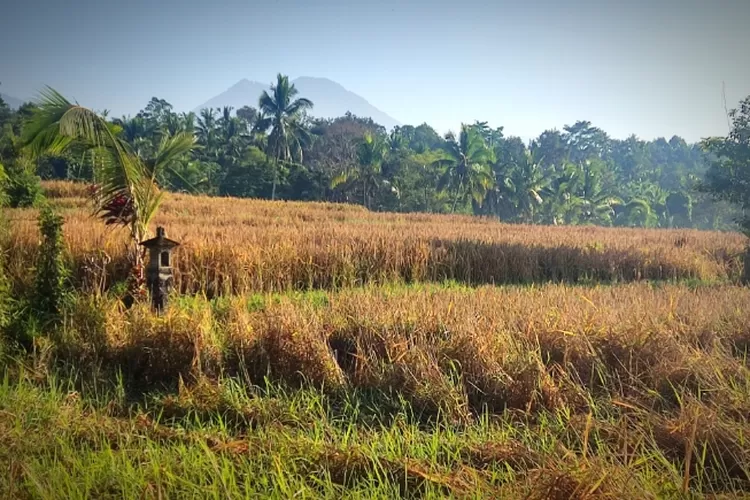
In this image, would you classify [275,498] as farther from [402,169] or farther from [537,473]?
[402,169]

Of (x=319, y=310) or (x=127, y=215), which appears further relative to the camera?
(x=127, y=215)

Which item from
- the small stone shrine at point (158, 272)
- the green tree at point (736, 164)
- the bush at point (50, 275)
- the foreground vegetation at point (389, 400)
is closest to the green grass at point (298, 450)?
the foreground vegetation at point (389, 400)

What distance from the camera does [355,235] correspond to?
10977 millimetres

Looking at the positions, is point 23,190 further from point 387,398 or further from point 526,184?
point 526,184

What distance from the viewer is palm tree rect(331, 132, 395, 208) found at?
30.4m

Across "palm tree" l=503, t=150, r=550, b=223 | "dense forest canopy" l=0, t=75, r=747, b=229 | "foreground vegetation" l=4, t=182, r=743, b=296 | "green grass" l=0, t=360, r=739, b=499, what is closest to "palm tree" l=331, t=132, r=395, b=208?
"dense forest canopy" l=0, t=75, r=747, b=229

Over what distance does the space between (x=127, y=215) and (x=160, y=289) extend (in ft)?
4.29

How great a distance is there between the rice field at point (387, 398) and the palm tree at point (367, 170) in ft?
78.7

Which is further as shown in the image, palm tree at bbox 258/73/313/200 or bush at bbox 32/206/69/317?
palm tree at bbox 258/73/313/200

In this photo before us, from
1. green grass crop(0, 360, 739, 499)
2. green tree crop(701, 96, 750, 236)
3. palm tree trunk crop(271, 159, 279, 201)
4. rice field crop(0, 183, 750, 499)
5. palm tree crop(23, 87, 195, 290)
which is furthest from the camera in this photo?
palm tree trunk crop(271, 159, 279, 201)

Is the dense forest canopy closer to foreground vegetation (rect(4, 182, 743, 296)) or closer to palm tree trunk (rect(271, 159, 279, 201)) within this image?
palm tree trunk (rect(271, 159, 279, 201))

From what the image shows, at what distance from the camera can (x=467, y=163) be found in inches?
1205

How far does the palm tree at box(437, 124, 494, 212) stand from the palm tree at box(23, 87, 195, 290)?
2473 cm

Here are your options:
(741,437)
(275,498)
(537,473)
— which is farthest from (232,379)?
(741,437)
